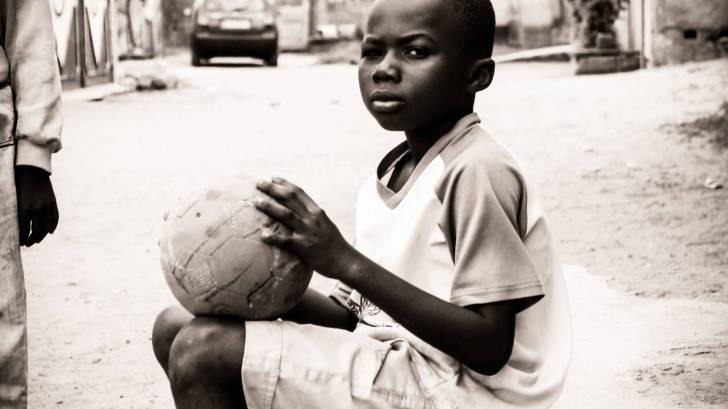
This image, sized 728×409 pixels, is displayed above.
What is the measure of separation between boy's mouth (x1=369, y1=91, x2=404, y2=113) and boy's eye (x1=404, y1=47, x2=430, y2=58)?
0.09m

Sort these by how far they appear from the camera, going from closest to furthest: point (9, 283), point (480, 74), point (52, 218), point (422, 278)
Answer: point (422, 278) < point (480, 74) < point (9, 283) < point (52, 218)

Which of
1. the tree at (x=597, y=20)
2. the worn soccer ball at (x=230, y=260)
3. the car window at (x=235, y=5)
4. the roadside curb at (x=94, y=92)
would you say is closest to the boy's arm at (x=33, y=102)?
the worn soccer ball at (x=230, y=260)

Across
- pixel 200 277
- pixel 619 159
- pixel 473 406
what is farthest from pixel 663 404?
pixel 619 159

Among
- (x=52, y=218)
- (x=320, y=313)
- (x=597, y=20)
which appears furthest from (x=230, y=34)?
(x=320, y=313)

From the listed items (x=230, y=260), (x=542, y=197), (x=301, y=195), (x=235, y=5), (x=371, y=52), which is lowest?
(x=542, y=197)

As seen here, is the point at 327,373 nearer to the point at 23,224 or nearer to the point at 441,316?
the point at 441,316

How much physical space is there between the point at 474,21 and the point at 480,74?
0.12 meters

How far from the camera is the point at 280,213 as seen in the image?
1.98 metres

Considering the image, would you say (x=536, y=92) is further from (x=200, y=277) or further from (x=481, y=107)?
(x=200, y=277)

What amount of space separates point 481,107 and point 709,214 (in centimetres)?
484

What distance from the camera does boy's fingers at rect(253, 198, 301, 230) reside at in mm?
1984

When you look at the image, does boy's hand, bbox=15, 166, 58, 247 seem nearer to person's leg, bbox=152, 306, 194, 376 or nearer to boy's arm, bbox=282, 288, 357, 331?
person's leg, bbox=152, 306, 194, 376

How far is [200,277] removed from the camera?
2.04 metres

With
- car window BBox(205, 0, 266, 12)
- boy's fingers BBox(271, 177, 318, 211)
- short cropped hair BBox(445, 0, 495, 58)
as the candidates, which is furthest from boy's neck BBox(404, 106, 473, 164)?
car window BBox(205, 0, 266, 12)
